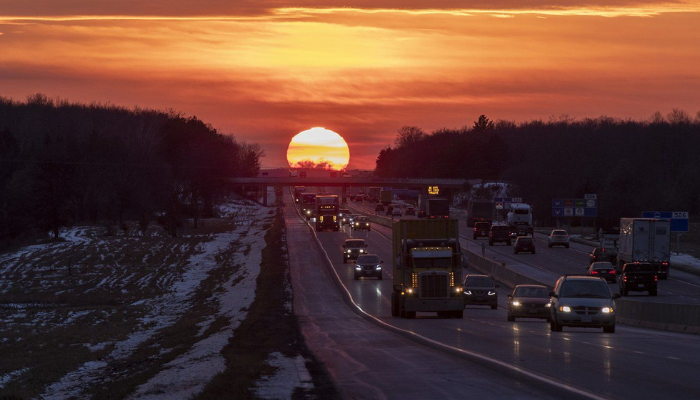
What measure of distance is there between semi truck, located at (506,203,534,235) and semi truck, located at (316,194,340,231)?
859 inches

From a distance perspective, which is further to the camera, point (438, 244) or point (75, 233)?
point (75, 233)

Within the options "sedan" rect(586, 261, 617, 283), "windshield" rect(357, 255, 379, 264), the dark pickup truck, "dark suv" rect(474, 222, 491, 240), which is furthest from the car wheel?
"dark suv" rect(474, 222, 491, 240)

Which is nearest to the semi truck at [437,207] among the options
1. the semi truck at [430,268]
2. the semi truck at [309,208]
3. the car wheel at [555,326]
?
the semi truck at [309,208]

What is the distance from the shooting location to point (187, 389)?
662 inches

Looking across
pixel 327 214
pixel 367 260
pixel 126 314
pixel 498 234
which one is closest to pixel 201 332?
pixel 126 314

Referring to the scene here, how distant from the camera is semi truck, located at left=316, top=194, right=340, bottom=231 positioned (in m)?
111

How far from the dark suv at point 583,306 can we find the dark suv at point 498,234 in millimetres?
65237

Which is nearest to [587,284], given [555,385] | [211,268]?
[555,385]

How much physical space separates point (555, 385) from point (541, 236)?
95.9 m

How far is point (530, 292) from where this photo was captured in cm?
3656

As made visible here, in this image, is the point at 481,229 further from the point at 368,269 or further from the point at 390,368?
the point at 390,368

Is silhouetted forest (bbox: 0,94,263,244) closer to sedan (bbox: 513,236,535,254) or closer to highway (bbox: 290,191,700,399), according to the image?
sedan (bbox: 513,236,535,254)

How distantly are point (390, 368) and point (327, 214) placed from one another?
9335 cm

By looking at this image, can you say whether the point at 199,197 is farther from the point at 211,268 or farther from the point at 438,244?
the point at 438,244
